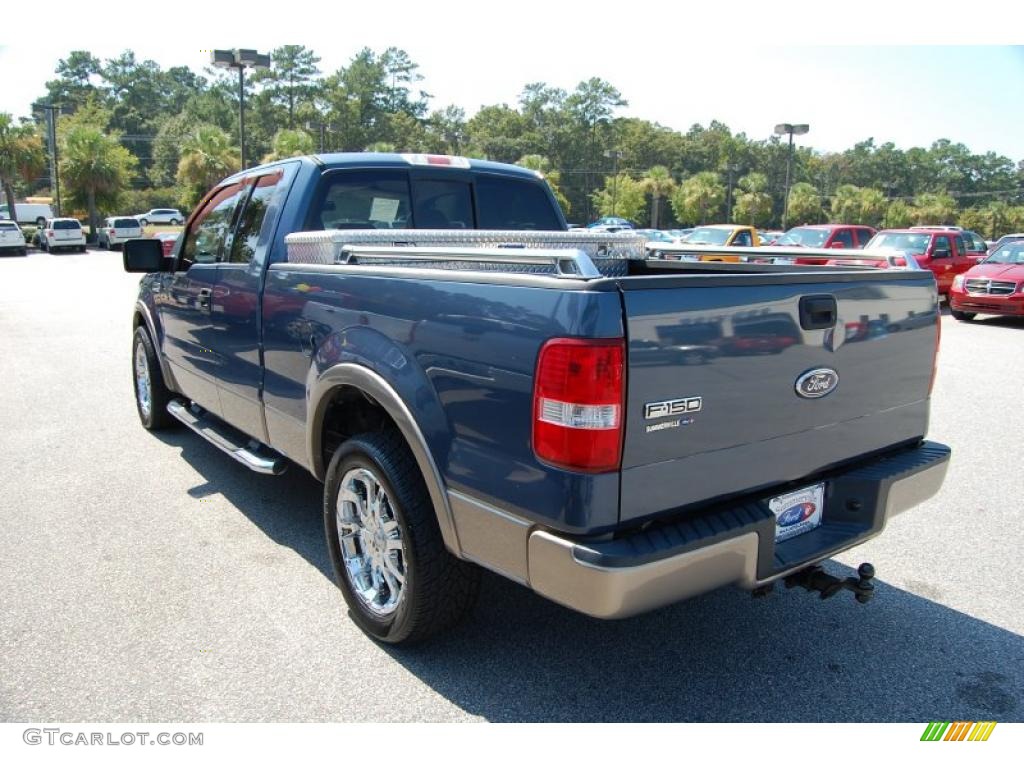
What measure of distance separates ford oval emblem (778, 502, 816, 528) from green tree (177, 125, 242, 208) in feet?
166

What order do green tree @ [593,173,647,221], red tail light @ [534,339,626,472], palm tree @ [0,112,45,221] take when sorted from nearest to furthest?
red tail light @ [534,339,626,472], palm tree @ [0,112,45,221], green tree @ [593,173,647,221]

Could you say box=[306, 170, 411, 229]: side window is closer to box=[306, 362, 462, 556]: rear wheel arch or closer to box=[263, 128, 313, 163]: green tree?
box=[306, 362, 462, 556]: rear wheel arch

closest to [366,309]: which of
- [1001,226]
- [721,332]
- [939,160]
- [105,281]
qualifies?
[721,332]

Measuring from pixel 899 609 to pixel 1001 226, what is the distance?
88.5m

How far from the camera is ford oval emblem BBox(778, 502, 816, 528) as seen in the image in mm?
2812

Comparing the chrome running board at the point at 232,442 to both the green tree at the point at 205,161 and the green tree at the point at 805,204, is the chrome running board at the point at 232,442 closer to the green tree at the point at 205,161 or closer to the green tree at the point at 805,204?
the green tree at the point at 205,161

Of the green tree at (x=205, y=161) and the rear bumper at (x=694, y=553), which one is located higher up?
the green tree at (x=205, y=161)

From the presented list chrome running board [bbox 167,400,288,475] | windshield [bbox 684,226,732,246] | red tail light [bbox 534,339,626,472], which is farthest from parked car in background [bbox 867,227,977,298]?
red tail light [bbox 534,339,626,472]

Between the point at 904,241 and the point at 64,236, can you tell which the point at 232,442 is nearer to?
the point at 904,241

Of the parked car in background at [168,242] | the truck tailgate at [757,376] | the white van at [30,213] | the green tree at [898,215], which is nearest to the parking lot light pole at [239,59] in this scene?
the parked car in background at [168,242]

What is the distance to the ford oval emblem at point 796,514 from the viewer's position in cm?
281

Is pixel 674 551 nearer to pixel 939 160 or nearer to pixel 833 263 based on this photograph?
pixel 833 263

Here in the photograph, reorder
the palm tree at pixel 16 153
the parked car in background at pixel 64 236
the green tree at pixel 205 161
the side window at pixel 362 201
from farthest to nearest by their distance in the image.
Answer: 1. the green tree at pixel 205 161
2. the palm tree at pixel 16 153
3. the parked car in background at pixel 64 236
4. the side window at pixel 362 201

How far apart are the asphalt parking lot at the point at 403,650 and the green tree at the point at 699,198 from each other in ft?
236
